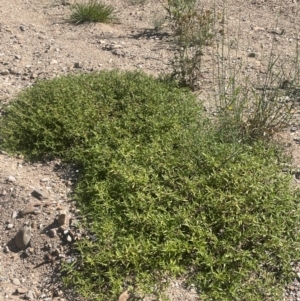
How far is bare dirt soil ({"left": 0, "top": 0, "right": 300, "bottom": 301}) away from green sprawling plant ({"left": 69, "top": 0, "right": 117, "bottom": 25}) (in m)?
0.13

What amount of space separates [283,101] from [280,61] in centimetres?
93

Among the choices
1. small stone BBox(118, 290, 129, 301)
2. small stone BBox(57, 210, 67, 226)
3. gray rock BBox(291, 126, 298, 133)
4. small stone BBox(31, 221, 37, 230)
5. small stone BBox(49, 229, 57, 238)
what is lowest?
small stone BBox(118, 290, 129, 301)

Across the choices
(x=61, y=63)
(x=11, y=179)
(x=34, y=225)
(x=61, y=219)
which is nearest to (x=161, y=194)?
(x=61, y=219)

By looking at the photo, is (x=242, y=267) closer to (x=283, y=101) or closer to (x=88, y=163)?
(x=88, y=163)

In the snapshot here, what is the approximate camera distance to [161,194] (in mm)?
3248

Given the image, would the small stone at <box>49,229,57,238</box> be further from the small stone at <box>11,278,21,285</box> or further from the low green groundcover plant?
the small stone at <box>11,278,21,285</box>

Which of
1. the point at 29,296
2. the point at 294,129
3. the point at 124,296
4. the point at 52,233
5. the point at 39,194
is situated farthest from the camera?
the point at 294,129

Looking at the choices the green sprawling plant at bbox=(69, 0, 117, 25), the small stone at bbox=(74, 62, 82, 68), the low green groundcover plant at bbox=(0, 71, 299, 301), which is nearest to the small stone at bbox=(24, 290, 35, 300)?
the low green groundcover plant at bbox=(0, 71, 299, 301)

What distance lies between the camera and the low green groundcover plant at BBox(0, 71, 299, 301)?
9.41ft

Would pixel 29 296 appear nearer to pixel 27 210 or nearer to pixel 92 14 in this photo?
pixel 27 210

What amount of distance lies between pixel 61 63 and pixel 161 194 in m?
2.70

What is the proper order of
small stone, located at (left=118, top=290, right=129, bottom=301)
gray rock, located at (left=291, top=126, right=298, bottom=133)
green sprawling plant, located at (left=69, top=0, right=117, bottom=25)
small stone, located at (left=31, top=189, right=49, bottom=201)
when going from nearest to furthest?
small stone, located at (left=118, top=290, right=129, bottom=301)
small stone, located at (left=31, top=189, right=49, bottom=201)
gray rock, located at (left=291, top=126, right=298, bottom=133)
green sprawling plant, located at (left=69, top=0, right=117, bottom=25)

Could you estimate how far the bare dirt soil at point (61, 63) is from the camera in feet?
10.2

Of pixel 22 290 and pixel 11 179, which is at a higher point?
pixel 11 179
